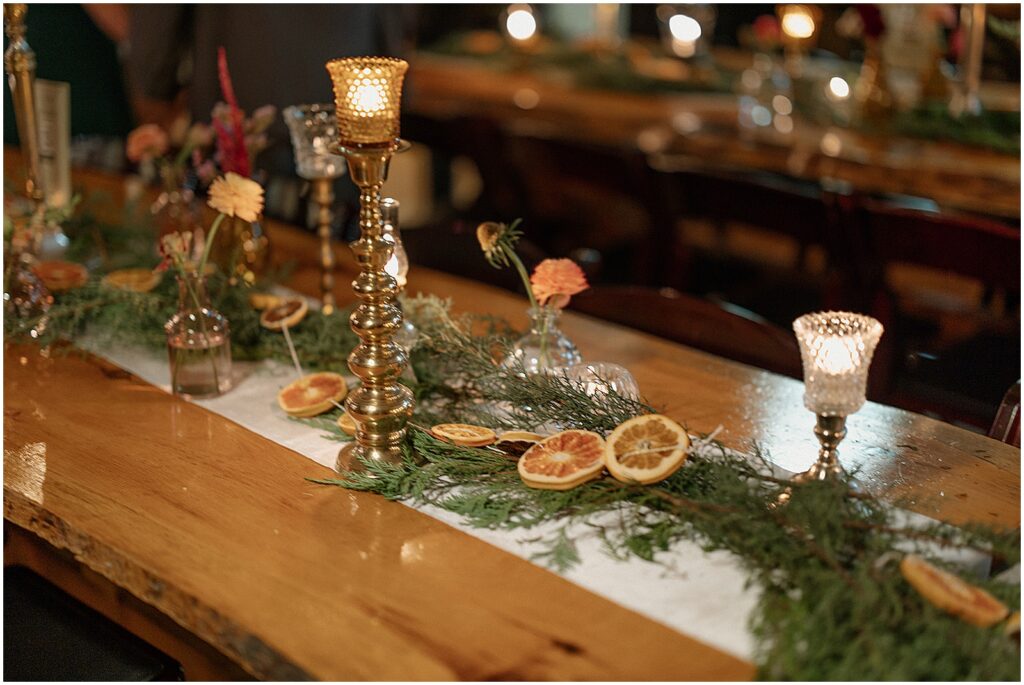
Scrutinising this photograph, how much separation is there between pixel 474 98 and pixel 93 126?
1.80m

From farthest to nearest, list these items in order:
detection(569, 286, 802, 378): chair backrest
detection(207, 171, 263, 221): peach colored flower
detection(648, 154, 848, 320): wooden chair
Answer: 1. detection(648, 154, 848, 320): wooden chair
2. detection(569, 286, 802, 378): chair backrest
3. detection(207, 171, 263, 221): peach colored flower

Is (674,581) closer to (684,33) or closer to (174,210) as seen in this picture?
(174,210)

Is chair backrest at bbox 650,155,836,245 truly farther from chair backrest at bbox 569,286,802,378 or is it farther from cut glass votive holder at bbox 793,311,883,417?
cut glass votive holder at bbox 793,311,883,417

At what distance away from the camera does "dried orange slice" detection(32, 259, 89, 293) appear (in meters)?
2.01

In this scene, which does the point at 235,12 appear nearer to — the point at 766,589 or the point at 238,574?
the point at 238,574

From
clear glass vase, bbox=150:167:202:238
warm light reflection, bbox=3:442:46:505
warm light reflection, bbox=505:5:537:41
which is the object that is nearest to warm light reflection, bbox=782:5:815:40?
warm light reflection, bbox=505:5:537:41

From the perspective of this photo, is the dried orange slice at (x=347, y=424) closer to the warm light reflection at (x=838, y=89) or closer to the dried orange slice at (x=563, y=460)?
the dried orange slice at (x=563, y=460)

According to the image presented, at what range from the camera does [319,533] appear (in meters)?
1.31

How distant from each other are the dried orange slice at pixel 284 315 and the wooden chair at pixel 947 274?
946 mm

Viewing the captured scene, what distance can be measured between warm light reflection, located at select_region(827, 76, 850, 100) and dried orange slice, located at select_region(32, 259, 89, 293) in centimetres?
273

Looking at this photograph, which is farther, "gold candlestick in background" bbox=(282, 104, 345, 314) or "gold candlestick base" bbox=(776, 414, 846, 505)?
"gold candlestick in background" bbox=(282, 104, 345, 314)

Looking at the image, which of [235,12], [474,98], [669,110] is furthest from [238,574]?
[474,98]

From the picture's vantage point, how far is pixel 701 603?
1.17 metres

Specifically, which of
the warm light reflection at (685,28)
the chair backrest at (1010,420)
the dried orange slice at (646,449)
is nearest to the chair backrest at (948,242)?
the chair backrest at (1010,420)
